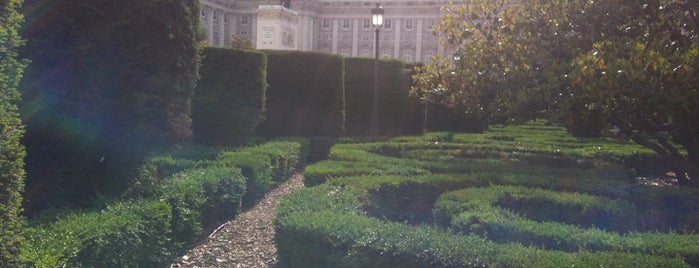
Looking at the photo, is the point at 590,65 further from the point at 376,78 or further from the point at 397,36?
the point at 397,36

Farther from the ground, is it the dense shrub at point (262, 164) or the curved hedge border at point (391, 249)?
the curved hedge border at point (391, 249)

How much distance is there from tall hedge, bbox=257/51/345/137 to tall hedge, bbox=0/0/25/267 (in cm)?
1270

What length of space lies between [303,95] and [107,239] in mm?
12854

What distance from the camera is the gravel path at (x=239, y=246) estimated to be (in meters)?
6.87

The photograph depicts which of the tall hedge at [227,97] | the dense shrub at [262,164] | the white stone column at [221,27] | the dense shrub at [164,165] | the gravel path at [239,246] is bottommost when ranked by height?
the gravel path at [239,246]

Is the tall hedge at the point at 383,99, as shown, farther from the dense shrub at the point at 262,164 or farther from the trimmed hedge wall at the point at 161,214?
the trimmed hedge wall at the point at 161,214

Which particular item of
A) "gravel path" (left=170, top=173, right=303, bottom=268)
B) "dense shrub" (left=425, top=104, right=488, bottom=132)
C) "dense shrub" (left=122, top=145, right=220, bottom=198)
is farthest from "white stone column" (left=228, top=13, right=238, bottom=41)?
"gravel path" (left=170, top=173, right=303, bottom=268)

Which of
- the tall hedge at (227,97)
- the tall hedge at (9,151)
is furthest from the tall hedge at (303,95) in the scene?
the tall hedge at (9,151)

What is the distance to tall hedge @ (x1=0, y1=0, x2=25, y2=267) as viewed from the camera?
3.97 metres

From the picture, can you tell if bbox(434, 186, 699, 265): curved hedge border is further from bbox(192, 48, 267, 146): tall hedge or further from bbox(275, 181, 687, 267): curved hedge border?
bbox(192, 48, 267, 146): tall hedge

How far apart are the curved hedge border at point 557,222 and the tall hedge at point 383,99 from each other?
42.9ft

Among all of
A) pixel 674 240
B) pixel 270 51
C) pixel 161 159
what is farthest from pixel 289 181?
pixel 674 240

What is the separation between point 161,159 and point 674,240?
6.15 m

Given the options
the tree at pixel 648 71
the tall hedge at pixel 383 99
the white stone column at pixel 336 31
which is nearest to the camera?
the tree at pixel 648 71
